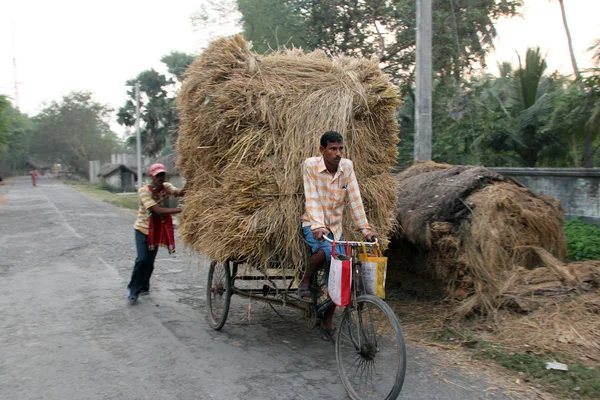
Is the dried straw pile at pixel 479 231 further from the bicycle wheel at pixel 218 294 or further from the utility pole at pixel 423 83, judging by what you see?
the utility pole at pixel 423 83

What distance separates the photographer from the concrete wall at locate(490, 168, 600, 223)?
8828 millimetres

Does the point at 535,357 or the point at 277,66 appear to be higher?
the point at 277,66

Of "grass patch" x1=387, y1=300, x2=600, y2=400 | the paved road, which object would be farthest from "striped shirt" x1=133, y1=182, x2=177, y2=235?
"grass patch" x1=387, y1=300, x2=600, y2=400

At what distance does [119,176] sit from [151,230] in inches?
2133

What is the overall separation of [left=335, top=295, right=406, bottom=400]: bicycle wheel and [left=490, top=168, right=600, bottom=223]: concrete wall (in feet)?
22.8

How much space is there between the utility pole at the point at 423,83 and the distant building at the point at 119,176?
51.2m

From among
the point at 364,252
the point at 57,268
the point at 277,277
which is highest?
the point at 364,252

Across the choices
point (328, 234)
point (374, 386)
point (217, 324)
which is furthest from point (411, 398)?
point (217, 324)

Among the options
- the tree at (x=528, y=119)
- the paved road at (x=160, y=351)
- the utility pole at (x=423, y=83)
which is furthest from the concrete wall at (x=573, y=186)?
the paved road at (x=160, y=351)

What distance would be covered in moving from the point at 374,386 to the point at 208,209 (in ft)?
7.23

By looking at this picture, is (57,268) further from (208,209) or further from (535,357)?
(535,357)

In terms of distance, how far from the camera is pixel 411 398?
11.9 ft

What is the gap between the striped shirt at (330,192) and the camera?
4.16 meters

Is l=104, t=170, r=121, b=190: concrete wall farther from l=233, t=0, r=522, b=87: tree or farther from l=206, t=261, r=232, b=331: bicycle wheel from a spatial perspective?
l=206, t=261, r=232, b=331: bicycle wheel
